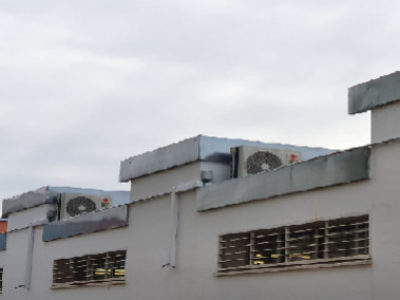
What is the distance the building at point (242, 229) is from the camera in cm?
1375

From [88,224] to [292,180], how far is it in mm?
9192

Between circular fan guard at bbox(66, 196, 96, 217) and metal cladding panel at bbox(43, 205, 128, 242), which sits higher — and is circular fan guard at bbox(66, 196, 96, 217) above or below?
above

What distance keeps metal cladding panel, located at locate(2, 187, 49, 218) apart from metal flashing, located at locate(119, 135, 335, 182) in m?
6.82

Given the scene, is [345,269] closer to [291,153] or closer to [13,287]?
[291,153]

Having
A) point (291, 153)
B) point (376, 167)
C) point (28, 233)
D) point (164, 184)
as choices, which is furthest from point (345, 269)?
point (28, 233)

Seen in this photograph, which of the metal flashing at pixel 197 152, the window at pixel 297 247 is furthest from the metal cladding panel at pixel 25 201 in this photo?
the window at pixel 297 247

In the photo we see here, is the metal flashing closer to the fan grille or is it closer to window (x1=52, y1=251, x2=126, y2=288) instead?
the fan grille

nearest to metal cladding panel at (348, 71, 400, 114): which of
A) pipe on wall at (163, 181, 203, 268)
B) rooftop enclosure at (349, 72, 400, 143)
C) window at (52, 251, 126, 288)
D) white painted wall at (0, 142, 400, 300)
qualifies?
rooftop enclosure at (349, 72, 400, 143)

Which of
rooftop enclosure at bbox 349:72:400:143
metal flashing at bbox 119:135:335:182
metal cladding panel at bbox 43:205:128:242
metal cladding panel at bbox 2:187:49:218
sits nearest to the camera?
rooftop enclosure at bbox 349:72:400:143

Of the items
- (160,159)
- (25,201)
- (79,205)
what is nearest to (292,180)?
(160,159)

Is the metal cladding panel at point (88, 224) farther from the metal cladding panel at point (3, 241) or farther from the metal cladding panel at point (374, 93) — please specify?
the metal cladding panel at point (374, 93)

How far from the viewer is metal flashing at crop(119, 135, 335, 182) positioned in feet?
61.8

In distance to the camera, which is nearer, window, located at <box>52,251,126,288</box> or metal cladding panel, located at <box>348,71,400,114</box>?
metal cladding panel, located at <box>348,71,400,114</box>

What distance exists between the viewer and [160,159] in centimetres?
2039
